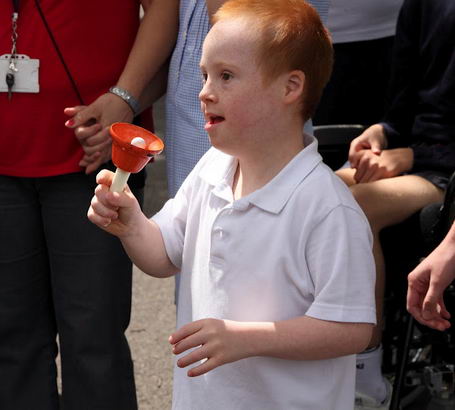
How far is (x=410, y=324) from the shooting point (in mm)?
2949

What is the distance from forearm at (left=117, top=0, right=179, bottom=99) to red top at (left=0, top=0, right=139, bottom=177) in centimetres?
6

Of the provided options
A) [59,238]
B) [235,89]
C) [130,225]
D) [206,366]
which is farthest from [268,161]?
[59,238]

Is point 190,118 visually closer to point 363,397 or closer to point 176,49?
point 176,49

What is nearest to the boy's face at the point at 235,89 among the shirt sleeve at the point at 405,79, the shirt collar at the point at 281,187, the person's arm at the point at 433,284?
the shirt collar at the point at 281,187

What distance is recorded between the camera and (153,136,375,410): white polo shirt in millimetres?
1940

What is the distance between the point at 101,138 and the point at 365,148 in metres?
0.92

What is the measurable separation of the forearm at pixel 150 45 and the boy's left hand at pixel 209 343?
1.03 meters

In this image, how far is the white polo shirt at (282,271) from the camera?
194 centimetres

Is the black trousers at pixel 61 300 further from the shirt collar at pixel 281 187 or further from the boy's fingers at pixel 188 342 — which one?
the boy's fingers at pixel 188 342

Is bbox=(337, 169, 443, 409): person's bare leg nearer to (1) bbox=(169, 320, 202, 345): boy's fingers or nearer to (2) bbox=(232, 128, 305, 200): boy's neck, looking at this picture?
(2) bbox=(232, 128, 305, 200): boy's neck

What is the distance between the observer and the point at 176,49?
2.74 m

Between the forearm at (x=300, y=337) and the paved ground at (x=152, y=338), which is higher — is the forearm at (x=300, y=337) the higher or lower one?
the higher one

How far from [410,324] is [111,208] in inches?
49.1

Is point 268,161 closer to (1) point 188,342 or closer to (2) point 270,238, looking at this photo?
(2) point 270,238
